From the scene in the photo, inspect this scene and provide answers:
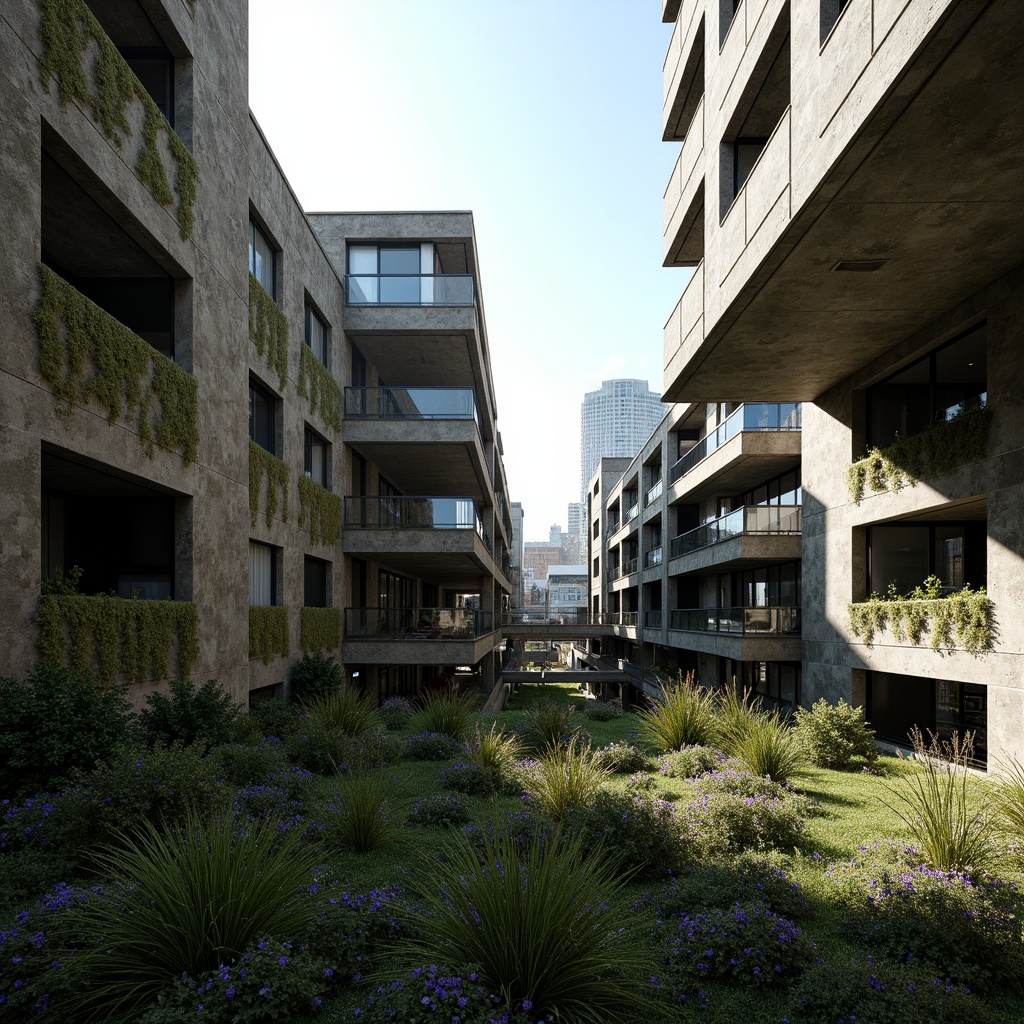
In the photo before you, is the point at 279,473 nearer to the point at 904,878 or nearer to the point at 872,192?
the point at 872,192

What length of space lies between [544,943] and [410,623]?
19118mm

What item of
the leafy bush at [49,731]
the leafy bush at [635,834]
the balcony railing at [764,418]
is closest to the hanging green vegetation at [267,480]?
the leafy bush at [49,731]

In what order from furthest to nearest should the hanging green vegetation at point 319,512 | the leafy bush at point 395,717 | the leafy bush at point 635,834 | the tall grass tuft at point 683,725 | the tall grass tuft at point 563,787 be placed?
the hanging green vegetation at point 319,512
the leafy bush at point 395,717
the tall grass tuft at point 683,725
the tall grass tuft at point 563,787
the leafy bush at point 635,834

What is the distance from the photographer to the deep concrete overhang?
6332 millimetres

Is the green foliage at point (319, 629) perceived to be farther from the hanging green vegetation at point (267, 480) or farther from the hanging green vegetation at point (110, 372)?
the hanging green vegetation at point (110, 372)

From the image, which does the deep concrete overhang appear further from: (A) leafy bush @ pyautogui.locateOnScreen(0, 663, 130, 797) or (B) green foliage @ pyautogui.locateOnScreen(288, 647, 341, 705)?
(B) green foliage @ pyautogui.locateOnScreen(288, 647, 341, 705)

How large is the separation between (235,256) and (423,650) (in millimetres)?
12292

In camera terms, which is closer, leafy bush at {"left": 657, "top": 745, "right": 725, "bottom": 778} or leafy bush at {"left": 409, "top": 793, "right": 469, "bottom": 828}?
leafy bush at {"left": 409, "top": 793, "right": 469, "bottom": 828}

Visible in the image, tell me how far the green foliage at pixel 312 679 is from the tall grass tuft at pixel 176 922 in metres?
13.1

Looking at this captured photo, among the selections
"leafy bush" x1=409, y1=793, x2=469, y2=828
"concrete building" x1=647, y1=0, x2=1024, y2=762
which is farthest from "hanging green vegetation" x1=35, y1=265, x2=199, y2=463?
"concrete building" x1=647, y1=0, x2=1024, y2=762

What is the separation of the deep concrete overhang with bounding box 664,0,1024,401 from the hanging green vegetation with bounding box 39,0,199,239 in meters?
8.70

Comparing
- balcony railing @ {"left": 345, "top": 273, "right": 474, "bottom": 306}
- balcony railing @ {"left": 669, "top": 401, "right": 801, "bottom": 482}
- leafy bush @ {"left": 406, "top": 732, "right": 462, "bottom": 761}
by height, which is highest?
balcony railing @ {"left": 345, "top": 273, "right": 474, "bottom": 306}

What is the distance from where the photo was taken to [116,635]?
9719 mm

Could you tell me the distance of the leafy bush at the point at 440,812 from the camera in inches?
320
